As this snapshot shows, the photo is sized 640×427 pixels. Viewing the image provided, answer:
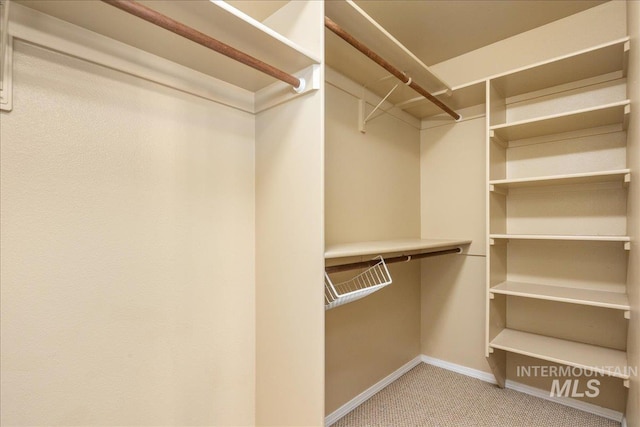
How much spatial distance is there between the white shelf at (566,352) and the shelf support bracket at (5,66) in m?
2.63

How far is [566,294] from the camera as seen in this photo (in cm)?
184

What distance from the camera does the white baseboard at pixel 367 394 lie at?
6.16 feet

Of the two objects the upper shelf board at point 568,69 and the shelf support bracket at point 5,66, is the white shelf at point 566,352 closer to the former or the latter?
the upper shelf board at point 568,69

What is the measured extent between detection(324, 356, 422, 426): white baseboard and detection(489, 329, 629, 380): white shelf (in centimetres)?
76

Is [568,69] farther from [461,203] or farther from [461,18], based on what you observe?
[461,203]

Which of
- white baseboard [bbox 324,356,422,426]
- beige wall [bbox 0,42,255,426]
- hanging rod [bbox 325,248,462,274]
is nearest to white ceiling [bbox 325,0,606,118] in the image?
beige wall [bbox 0,42,255,426]

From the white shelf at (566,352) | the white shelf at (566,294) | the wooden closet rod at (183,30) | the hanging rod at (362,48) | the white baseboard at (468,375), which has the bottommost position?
the white baseboard at (468,375)

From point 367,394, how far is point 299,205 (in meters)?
1.57

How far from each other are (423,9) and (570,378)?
8.47ft

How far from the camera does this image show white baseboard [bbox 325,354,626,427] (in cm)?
188

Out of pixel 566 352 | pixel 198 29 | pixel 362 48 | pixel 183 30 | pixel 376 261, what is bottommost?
pixel 566 352

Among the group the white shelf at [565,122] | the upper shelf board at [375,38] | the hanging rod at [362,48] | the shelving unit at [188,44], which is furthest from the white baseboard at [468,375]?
the upper shelf board at [375,38]

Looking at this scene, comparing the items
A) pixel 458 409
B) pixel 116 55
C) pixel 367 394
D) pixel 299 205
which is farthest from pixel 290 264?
pixel 458 409

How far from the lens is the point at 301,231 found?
131 centimetres
